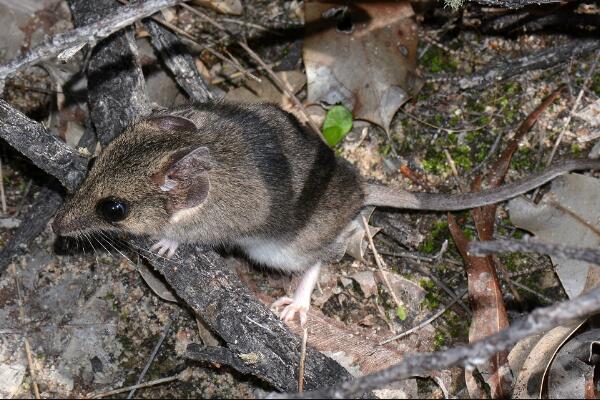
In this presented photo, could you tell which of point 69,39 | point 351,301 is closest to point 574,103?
point 351,301

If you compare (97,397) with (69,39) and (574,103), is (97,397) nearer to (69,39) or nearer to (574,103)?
(69,39)

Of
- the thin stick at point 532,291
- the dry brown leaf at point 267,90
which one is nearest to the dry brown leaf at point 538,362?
the thin stick at point 532,291

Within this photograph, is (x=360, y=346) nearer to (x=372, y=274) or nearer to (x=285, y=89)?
(x=372, y=274)

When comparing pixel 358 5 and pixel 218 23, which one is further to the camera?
pixel 218 23

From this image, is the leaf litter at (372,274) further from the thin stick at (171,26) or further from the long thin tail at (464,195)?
the thin stick at (171,26)

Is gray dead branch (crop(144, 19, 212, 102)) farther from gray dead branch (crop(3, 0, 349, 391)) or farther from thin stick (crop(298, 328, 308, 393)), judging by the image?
thin stick (crop(298, 328, 308, 393))
